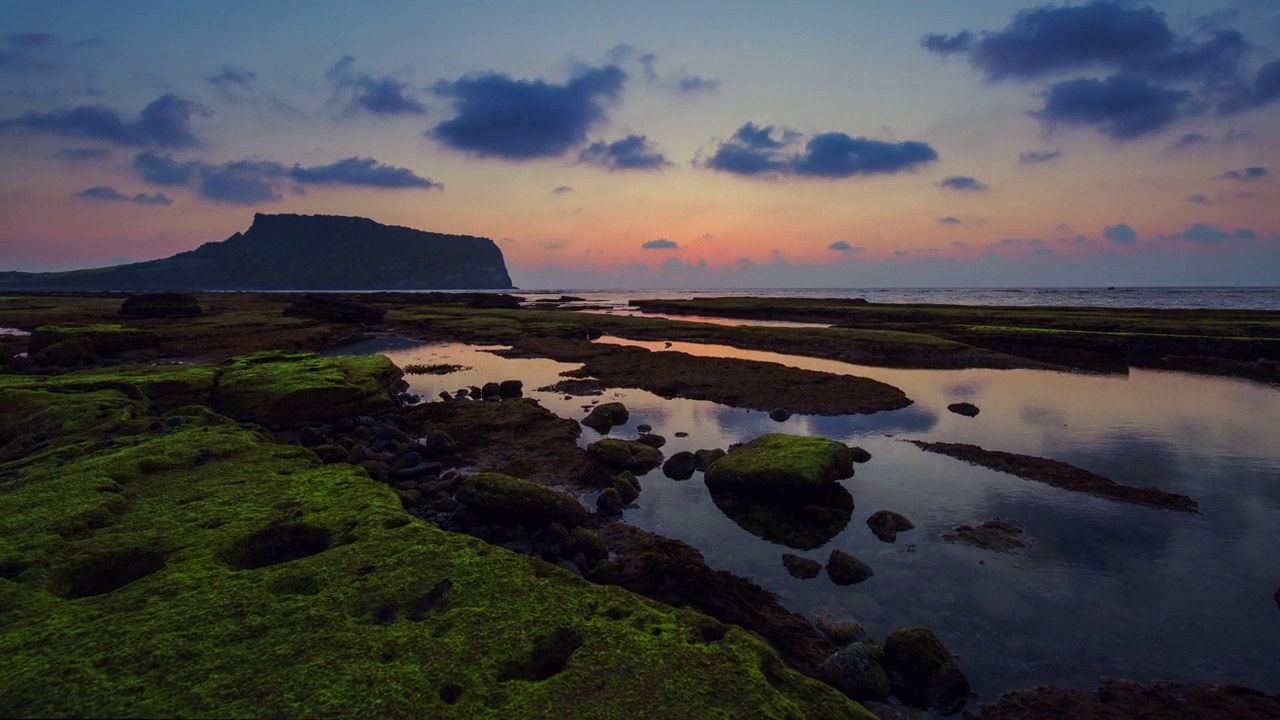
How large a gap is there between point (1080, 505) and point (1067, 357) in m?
39.3

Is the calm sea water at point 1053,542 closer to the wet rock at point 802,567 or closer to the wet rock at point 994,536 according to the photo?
the wet rock at point 802,567

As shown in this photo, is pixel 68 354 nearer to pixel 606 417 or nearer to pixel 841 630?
pixel 606 417

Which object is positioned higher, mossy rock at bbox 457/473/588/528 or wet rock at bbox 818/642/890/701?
mossy rock at bbox 457/473/588/528

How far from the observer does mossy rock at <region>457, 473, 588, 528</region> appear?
13.4m

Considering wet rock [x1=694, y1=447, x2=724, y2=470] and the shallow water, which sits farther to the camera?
wet rock [x1=694, y1=447, x2=724, y2=470]

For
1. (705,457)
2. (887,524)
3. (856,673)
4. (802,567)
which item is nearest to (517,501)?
(802,567)

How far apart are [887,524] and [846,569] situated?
3.10m

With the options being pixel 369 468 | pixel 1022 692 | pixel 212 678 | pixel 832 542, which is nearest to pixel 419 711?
pixel 212 678

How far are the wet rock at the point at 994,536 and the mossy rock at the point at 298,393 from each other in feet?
78.2

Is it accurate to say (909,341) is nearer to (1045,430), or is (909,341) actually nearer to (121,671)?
(1045,430)

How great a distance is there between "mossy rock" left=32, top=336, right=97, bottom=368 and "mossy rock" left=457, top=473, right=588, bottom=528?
40.6 meters

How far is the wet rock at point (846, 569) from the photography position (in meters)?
11.9

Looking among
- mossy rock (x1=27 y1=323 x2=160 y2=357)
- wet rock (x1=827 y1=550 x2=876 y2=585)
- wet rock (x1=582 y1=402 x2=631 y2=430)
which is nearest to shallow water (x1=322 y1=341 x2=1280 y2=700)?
wet rock (x1=827 y1=550 x2=876 y2=585)

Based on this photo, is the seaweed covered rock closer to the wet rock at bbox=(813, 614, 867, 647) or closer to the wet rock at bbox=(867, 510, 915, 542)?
the wet rock at bbox=(867, 510, 915, 542)
